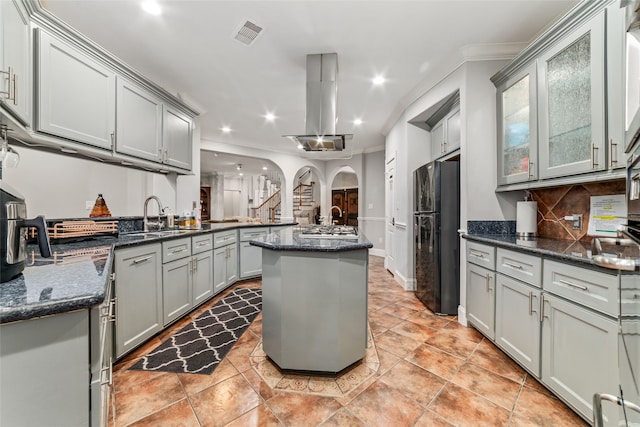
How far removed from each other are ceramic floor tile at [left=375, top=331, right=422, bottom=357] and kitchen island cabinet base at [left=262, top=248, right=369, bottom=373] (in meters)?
0.50

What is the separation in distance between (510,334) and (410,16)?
2499 millimetres

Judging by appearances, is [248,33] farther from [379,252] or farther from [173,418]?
[379,252]

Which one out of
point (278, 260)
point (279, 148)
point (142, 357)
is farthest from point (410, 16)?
point (279, 148)

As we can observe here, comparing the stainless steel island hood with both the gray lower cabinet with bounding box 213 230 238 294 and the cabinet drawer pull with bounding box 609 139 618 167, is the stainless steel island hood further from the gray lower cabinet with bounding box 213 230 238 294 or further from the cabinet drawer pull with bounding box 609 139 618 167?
the cabinet drawer pull with bounding box 609 139 618 167

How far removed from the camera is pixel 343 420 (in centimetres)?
136

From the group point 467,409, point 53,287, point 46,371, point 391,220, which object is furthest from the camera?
point 391,220

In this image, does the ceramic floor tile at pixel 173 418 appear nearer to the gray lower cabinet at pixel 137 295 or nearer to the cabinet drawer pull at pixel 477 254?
the gray lower cabinet at pixel 137 295

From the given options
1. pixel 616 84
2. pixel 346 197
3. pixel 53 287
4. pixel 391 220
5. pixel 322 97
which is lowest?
pixel 53 287

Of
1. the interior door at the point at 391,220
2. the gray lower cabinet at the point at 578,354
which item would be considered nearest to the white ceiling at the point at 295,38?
the interior door at the point at 391,220

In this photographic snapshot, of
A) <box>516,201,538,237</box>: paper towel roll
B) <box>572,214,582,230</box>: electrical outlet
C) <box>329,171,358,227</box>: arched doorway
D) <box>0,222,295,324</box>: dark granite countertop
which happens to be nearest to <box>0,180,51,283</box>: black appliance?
<box>0,222,295,324</box>: dark granite countertop

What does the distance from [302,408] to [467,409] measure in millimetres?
941

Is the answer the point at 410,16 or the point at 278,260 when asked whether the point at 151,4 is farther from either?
the point at 278,260

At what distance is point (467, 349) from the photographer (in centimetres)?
Result: 205

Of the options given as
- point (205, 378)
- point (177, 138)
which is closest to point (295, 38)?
point (177, 138)
